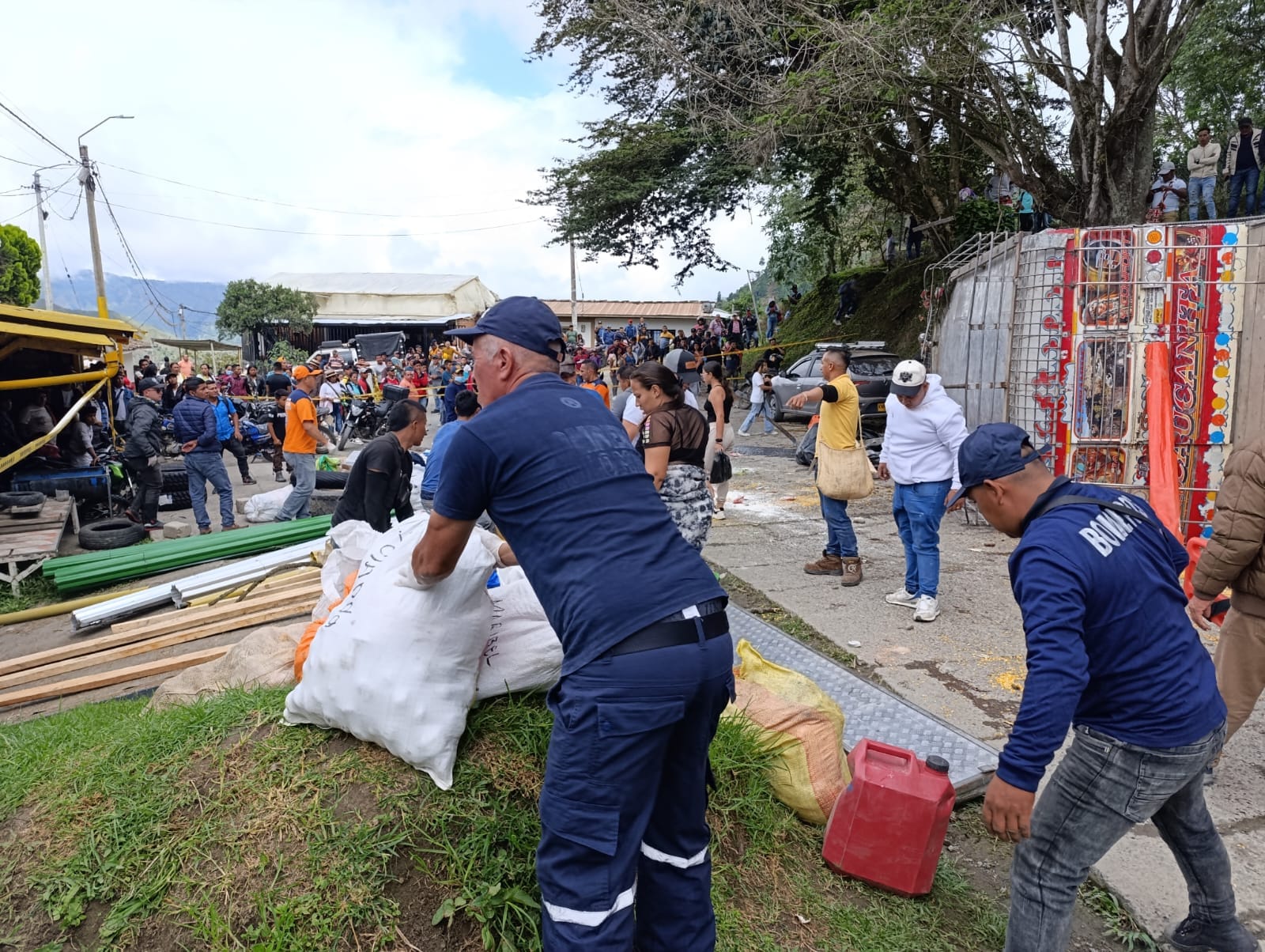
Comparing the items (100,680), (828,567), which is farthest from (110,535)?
(828,567)

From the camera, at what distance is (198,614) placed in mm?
5875

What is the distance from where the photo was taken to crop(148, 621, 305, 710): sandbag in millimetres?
3451

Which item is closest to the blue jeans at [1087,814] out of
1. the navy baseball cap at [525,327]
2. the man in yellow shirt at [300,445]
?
the navy baseball cap at [525,327]

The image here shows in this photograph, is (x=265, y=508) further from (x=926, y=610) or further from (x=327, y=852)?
(x=327, y=852)

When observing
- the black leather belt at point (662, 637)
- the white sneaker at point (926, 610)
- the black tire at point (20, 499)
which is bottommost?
the white sneaker at point (926, 610)

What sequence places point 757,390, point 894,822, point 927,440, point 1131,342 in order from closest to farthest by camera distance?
point 894,822
point 927,440
point 1131,342
point 757,390

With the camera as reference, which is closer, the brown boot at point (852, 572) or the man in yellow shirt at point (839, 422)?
the man in yellow shirt at point (839, 422)

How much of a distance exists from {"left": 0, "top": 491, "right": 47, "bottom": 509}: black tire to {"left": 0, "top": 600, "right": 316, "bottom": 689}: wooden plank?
3.71m

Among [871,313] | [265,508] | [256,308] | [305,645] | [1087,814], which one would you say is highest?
[256,308]

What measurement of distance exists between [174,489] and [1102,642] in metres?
11.2

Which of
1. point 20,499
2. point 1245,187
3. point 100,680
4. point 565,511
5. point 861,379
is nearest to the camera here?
point 565,511

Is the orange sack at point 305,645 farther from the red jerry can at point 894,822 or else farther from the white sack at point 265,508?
the white sack at point 265,508

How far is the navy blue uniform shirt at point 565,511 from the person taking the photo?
1862 millimetres

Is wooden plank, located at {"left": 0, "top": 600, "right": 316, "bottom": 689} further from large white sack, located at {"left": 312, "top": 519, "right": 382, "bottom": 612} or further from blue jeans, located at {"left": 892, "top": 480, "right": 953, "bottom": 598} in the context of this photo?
blue jeans, located at {"left": 892, "top": 480, "right": 953, "bottom": 598}
